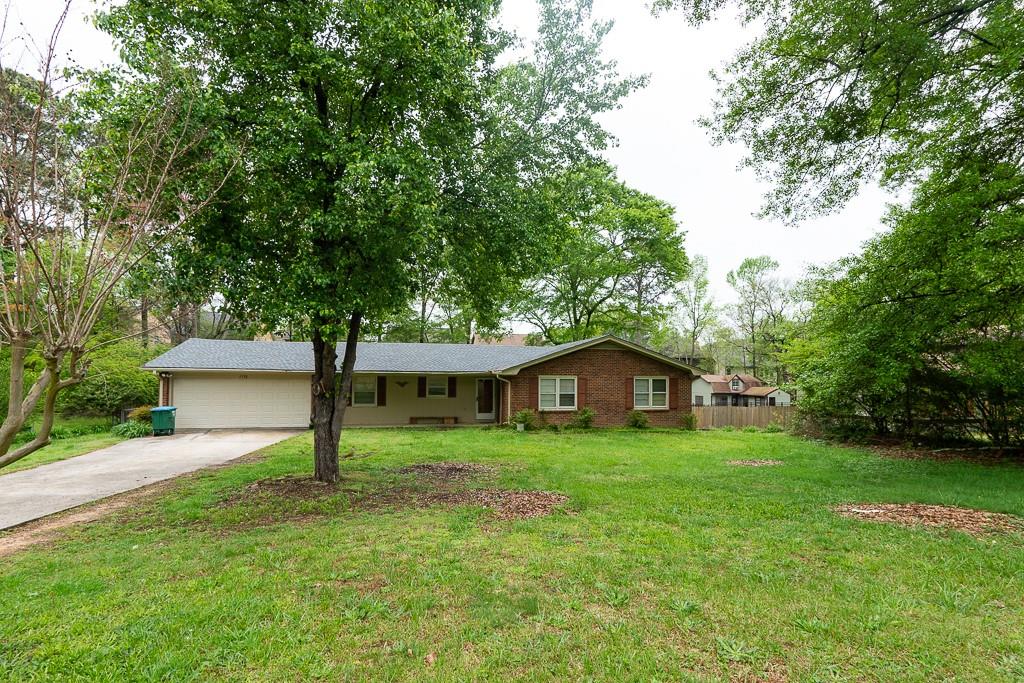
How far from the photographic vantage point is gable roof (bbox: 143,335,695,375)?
17.8 m

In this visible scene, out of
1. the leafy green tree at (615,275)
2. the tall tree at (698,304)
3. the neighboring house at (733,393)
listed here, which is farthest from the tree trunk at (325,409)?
the tall tree at (698,304)

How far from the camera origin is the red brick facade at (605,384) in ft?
60.3

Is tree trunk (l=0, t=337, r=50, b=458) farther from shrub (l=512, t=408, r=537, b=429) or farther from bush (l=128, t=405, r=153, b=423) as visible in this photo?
bush (l=128, t=405, r=153, b=423)

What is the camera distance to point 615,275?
29.3m

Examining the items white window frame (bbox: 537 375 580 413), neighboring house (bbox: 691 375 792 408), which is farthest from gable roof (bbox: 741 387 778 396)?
white window frame (bbox: 537 375 580 413)

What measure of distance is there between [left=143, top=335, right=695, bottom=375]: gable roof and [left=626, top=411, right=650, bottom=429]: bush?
7.58 feet

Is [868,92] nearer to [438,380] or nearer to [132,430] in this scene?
[438,380]

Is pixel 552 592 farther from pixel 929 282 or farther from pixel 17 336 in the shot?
pixel 929 282

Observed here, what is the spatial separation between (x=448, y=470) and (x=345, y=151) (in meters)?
5.95

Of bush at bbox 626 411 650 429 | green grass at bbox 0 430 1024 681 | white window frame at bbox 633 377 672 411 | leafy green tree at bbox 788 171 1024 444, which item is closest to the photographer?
green grass at bbox 0 430 1024 681

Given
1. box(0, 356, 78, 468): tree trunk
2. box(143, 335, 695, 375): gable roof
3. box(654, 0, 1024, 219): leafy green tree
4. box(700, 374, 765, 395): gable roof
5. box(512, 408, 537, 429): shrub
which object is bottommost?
box(512, 408, 537, 429): shrub

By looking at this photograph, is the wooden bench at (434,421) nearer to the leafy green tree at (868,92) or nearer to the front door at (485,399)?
the front door at (485,399)

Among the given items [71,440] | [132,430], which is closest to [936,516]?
[132,430]

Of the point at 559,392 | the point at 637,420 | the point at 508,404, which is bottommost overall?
the point at 637,420
